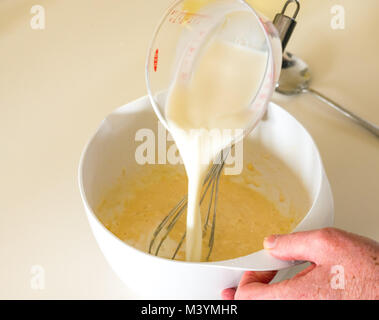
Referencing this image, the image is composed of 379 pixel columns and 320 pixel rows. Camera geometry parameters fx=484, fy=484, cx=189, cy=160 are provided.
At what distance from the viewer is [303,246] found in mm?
542

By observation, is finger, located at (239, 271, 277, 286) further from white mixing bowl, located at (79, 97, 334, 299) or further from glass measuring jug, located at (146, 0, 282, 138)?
glass measuring jug, located at (146, 0, 282, 138)

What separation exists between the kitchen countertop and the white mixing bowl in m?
0.09

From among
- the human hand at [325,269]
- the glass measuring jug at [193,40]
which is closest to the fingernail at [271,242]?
the human hand at [325,269]

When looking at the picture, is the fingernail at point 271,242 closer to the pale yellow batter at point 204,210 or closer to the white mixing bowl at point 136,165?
the white mixing bowl at point 136,165

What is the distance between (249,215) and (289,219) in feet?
0.22

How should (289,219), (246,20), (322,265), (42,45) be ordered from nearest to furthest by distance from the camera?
(322,265) → (246,20) → (289,219) → (42,45)

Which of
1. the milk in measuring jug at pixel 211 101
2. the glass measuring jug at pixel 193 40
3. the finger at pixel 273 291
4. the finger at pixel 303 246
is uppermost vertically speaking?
the glass measuring jug at pixel 193 40

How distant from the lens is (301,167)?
2.41 feet

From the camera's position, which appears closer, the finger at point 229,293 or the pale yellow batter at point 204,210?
the finger at point 229,293

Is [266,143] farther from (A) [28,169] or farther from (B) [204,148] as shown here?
(A) [28,169]

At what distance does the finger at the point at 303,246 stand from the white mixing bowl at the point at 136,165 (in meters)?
0.01

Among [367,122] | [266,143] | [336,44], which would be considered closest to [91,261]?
[266,143]

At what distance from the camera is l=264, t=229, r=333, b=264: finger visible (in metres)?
0.54

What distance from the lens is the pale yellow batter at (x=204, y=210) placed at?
0.76 meters
